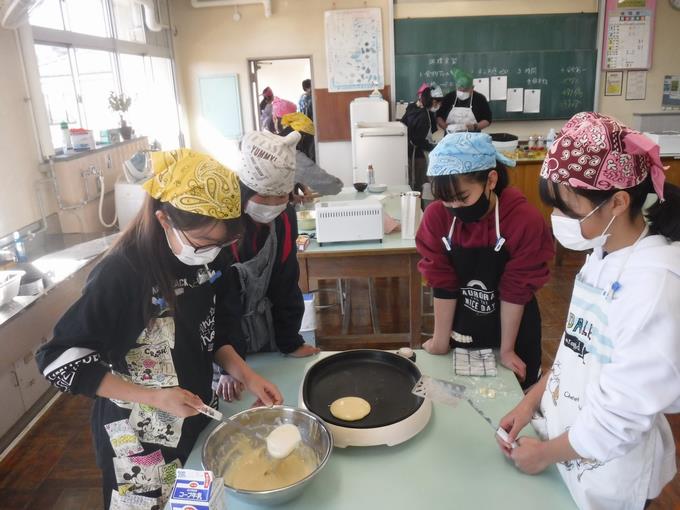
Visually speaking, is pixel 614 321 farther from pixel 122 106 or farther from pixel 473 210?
pixel 122 106

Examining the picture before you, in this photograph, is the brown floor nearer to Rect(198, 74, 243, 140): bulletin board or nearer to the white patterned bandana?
the white patterned bandana

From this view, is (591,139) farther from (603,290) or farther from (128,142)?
(128,142)

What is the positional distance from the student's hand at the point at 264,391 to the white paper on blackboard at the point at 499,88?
5244 mm

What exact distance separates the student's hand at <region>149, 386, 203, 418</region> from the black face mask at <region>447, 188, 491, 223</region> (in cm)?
83

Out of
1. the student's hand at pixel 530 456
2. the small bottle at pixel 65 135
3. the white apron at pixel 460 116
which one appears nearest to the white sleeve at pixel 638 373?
the student's hand at pixel 530 456

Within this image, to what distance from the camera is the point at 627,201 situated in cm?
85

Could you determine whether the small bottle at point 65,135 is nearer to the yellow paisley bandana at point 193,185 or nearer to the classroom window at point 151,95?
the classroom window at point 151,95

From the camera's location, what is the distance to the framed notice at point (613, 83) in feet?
18.5

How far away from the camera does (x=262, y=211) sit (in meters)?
1.40

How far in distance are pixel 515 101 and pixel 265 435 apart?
17.9 feet

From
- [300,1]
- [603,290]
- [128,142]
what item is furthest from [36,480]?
[300,1]

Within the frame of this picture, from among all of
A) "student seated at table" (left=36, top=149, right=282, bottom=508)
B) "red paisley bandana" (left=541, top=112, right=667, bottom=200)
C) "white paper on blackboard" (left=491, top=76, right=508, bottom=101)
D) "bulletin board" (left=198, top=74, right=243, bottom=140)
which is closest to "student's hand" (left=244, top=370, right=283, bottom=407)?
"student seated at table" (left=36, top=149, right=282, bottom=508)

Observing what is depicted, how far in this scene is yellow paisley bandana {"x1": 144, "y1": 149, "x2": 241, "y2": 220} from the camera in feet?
3.18

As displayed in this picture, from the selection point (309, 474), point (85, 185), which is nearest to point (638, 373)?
point (309, 474)
